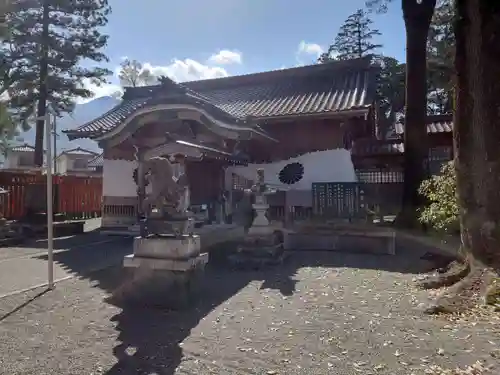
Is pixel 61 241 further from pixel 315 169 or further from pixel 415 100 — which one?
pixel 415 100

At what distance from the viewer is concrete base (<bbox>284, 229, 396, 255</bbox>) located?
9641mm

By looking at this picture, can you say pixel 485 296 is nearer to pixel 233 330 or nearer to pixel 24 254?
pixel 233 330

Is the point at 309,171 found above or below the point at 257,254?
above

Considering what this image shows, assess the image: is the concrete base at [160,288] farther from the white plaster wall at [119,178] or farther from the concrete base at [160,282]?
the white plaster wall at [119,178]

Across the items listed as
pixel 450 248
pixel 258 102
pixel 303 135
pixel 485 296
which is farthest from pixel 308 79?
pixel 485 296

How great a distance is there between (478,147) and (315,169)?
781 cm

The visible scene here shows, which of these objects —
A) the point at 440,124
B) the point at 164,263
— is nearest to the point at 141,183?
the point at 164,263

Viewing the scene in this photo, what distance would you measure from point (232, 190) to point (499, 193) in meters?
8.69

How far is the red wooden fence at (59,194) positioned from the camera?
13695mm

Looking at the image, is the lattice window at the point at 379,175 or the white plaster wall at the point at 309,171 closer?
the white plaster wall at the point at 309,171

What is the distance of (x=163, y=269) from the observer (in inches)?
240

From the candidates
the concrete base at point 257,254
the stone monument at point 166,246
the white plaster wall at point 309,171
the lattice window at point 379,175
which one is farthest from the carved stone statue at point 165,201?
the lattice window at point 379,175

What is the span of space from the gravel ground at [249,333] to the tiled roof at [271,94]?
6.70 meters

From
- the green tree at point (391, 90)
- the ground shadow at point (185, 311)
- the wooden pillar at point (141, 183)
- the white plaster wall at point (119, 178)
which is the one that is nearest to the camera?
the ground shadow at point (185, 311)
